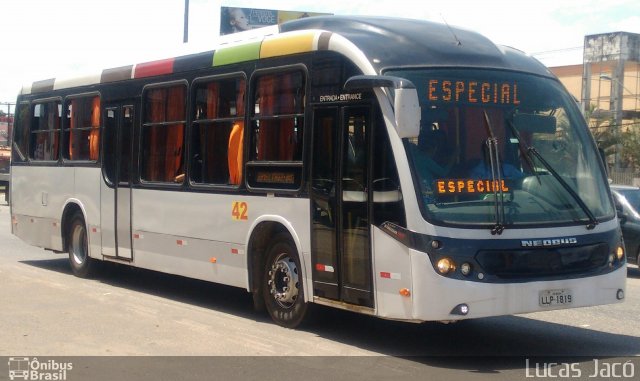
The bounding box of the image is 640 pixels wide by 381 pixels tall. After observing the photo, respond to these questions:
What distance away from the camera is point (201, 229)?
11711 millimetres

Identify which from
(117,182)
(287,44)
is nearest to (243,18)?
(117,182)

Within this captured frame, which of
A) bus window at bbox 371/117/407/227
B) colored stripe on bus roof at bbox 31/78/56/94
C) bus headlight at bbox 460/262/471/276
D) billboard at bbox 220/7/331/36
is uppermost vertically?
billboard at bbox 220/7/331/36

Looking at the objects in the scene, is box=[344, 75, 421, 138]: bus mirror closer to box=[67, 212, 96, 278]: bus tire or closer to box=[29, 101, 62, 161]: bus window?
box=[67, 212, 96, 278]: bus tire

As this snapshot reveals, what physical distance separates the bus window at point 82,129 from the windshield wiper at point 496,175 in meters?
7.31

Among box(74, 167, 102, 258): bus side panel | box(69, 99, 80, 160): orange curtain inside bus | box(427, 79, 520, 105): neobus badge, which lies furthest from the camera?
box(69, 99, 80, 160): orange curtain inside bus

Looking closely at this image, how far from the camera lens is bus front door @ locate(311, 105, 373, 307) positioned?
29.5 feet

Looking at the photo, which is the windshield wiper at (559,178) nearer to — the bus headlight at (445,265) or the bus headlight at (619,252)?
the bus headlight at (619,252)

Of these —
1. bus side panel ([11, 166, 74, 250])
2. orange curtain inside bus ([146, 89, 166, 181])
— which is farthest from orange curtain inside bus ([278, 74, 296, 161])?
bus side panel ([11, 166, 74, 250])

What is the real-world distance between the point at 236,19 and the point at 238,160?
1799 inches

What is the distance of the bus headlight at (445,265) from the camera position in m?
8.26

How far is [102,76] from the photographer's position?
14.3 meters

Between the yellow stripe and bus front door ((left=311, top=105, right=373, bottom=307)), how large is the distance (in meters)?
0.79

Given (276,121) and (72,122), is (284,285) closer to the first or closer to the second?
(276,121)

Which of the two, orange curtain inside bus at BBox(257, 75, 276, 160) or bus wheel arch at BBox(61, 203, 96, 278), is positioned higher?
orange curtain inside bus at BBox(257, 75, 276, 160)
